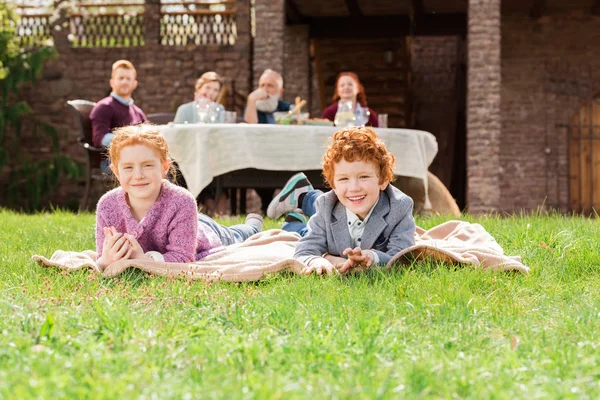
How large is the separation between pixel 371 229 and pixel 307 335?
134 cm

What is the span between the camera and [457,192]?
14.9 m

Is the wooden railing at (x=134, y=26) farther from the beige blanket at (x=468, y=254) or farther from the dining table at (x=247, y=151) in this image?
the beige blanket at (x=468, y=254)

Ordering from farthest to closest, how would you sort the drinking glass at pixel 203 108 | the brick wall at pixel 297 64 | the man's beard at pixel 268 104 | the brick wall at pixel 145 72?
the brick wall at pixel 297 64
the brick wall at pixel 145 72
the man's beard at pixel 268 104
the drinking glass at pixel 203 108

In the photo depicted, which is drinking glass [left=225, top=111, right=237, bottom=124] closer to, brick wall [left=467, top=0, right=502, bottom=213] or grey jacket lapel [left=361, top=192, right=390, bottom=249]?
grey jacket lapel [left=361, top=192, right=390, bottom=249]

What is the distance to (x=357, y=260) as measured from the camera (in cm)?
343

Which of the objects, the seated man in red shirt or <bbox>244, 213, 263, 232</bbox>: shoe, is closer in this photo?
<bbox>244, 213, 263, 232</bbox>: shoe

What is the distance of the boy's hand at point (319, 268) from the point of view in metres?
3.48

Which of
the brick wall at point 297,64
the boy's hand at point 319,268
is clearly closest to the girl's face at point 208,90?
the boy's hand at point 319,268

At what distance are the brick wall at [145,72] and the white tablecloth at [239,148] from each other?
6.14 m

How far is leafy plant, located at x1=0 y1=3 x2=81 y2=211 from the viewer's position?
41.4 ft

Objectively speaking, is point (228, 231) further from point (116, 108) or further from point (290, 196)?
point (116, 108)

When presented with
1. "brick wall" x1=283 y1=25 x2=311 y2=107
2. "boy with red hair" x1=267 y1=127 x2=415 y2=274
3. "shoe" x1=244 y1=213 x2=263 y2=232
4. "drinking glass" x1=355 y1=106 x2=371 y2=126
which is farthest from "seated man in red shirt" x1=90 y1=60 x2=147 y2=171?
"brick wall" x1=283 y1=25 x2=311 y2=107

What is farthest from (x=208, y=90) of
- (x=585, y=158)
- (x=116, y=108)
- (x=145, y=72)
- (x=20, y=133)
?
(x=585, y=158)

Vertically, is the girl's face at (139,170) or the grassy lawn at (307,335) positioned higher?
the girl's face at (139,170)
